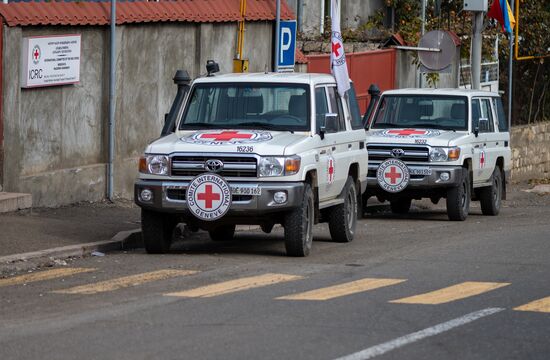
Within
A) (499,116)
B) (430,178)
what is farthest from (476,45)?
(430,178)

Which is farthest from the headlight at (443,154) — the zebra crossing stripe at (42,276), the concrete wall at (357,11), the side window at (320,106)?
the concrete wall at (357,11)

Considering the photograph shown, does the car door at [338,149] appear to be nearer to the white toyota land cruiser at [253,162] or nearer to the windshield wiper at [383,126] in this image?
the white toyota land cruiser at [253,162]

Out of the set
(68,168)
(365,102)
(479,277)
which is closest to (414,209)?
(365,102)

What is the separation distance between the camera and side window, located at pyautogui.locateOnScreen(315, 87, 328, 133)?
15109mm

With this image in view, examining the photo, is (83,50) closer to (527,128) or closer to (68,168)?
(68,168)

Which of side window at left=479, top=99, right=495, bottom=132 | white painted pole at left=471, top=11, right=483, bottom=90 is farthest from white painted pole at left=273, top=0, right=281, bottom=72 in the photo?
white painted pole at left=471, top=11, right=483, bottom=90

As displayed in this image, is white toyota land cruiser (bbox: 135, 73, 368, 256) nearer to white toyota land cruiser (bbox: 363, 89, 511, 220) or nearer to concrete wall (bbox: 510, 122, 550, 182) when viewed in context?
white toyota land cruiser (bbox: 363, 89, 511, 220)

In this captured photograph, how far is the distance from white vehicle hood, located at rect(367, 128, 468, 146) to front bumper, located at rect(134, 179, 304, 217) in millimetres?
A: 6134

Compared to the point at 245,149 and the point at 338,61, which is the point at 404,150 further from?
the point at 245,149

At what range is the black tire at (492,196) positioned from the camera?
2195cm

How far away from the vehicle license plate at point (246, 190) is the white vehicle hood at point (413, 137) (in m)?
6.34

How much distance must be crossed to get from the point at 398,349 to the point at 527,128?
25.7 m

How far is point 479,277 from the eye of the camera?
501 inches

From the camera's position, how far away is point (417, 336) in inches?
367
